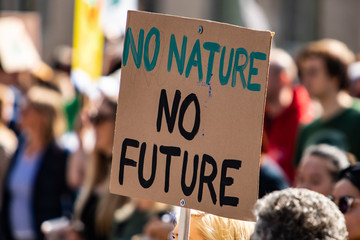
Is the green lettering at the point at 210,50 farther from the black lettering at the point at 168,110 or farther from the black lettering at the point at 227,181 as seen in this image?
the black lettering at the point at 227,181

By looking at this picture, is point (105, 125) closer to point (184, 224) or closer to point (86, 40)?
point (86, 40)

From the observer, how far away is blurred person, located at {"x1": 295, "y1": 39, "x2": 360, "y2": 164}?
4867 millimetres

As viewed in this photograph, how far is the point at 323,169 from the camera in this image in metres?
3.72

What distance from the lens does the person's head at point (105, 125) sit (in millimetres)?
5051

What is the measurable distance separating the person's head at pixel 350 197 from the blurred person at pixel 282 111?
236 centimetres

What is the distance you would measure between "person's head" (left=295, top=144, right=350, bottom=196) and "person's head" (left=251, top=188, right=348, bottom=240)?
6.14ft

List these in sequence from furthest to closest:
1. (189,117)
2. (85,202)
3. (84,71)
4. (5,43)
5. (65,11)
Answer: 1. (65,11)
2. (5,43)
3. (84,71)
4. (85,202)
5. (189,117)

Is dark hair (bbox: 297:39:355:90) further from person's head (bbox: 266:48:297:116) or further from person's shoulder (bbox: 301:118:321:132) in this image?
person's head (bbox: 266:48:297:116)

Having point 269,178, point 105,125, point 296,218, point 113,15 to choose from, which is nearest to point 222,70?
point 296,218

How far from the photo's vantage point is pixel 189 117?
249cm

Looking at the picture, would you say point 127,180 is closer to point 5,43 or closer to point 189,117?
point 189,117

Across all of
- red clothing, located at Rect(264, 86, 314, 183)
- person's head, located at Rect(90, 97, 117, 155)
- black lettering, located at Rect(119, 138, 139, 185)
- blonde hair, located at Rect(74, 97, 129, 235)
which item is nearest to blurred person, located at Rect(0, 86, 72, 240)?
blonde hair, located at Rect(74, 97, 129, 235)

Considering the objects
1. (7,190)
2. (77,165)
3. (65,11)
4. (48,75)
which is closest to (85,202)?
(77,165)

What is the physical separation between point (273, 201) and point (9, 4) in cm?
1595
